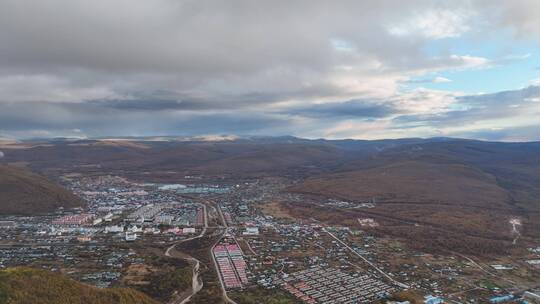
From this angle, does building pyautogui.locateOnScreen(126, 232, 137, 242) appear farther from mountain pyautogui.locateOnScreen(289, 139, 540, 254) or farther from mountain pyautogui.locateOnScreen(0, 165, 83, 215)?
mountain pyautogui.locateOnScreen(289, 139, 540, 254)

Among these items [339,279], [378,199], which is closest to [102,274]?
[339,279]

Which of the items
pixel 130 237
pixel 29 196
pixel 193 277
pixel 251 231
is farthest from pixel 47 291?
pixel 29 196

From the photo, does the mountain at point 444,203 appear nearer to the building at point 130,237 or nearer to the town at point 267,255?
the town at point 267,255

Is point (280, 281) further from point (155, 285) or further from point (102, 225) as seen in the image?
point (102, 225)

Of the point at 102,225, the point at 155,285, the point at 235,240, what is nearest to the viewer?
the point at 155,285

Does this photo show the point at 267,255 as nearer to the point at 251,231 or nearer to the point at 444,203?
the point at 251,231

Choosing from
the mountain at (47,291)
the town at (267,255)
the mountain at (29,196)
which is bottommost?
the town at (267,255)

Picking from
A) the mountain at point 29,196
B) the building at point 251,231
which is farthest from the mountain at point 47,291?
the mountain at point 29,196
